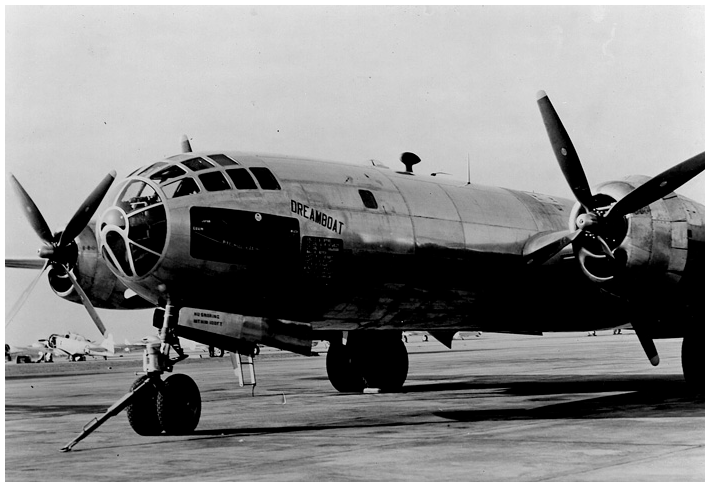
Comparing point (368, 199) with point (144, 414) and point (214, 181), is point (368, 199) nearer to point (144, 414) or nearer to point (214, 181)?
point (214, 181)

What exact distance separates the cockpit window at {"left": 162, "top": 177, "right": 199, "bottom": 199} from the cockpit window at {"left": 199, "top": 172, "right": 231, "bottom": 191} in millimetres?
157

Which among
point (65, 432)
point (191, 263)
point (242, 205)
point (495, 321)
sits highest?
point (242, 205)

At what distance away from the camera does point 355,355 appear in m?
19.7

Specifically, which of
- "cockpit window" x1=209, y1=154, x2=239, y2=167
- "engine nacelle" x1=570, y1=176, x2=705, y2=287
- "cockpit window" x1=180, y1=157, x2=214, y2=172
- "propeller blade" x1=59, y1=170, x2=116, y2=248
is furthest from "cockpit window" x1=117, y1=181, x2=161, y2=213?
"engine nacelle" x1=570, y1=176, x2=705, y2=287

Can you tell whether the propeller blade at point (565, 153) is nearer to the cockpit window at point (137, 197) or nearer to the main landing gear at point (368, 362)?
the main landing gear at point (368, 362)

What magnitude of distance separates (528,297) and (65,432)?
848 centimetres

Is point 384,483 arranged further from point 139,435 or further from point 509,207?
point 509,207

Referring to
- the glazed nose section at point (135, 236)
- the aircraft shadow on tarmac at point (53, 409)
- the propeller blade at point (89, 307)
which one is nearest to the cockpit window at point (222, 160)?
the glazed nose section at point (135, 236)

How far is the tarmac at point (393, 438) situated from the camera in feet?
28.8

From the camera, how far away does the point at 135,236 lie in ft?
40.0

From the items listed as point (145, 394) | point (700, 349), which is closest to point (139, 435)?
point (145, 394)

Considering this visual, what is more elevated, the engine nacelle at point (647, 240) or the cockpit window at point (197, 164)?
the cockpit window at point (197, 164)

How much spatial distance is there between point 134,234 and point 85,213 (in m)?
2.22

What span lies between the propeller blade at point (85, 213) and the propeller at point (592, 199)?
752 centimetres
